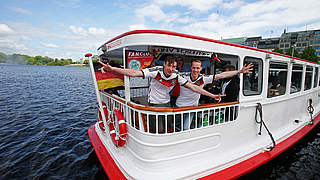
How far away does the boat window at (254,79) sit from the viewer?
11.1ft

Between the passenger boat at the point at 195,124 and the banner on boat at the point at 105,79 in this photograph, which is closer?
the passenger boat at the point at 195,124

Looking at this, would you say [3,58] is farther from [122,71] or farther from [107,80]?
[122,71]

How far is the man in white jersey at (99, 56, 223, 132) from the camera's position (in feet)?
7.97

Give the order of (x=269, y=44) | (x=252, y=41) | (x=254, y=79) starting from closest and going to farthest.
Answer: (x=254, y=79) < (x=269, y=44) < (x=252, y=41)

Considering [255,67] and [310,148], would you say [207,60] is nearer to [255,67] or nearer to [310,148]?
[255,67]

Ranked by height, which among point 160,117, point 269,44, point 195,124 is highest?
point 269,44

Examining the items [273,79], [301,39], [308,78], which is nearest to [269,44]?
[301,39]

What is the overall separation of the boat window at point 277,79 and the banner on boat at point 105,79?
12.1 feet

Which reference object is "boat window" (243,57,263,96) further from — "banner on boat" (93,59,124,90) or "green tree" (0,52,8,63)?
"green tree" (0,52,8,63)

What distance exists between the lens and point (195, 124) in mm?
2666

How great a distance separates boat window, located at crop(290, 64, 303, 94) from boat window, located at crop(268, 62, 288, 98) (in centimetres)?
68

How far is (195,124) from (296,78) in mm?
4845

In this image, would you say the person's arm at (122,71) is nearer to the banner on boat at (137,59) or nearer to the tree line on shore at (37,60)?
the banner on boat at (137,59)

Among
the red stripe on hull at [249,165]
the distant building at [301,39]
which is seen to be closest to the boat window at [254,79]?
the red stripe on hull at [249,165]
